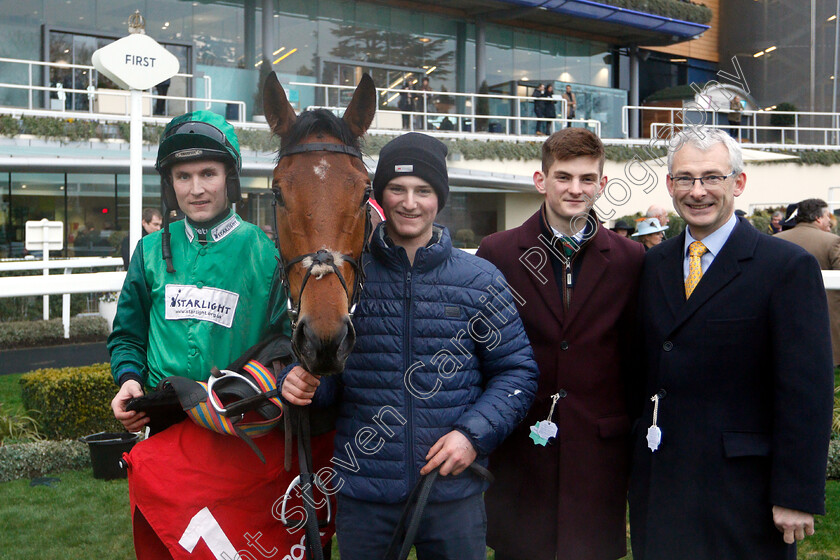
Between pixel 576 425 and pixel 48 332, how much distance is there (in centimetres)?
909

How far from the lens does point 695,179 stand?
209 centimetres

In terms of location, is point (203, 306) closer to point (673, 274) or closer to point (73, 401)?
point (673, 274)

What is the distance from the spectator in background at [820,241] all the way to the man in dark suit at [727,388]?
4.73 meters

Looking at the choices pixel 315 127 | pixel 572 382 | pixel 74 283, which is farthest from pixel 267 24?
pixel 572 382

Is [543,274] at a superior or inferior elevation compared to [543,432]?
superior

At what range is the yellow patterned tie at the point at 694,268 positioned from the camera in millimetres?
2139

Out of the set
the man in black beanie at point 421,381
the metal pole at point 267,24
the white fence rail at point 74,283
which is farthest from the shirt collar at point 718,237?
the metal pole at point 267,24

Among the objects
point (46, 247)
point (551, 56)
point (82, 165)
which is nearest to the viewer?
point (46, 247)

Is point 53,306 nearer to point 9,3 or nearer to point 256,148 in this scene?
point 256,148

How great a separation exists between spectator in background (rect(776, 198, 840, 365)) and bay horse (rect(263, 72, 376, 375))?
553cm

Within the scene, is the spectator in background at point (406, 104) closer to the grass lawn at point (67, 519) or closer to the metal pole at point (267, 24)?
the metal pole at point (267, 24)

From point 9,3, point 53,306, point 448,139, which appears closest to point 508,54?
point 448,139

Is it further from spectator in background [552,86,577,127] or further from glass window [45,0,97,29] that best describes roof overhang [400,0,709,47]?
glass window [45,0,97,29]

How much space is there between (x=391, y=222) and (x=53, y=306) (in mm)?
10013
